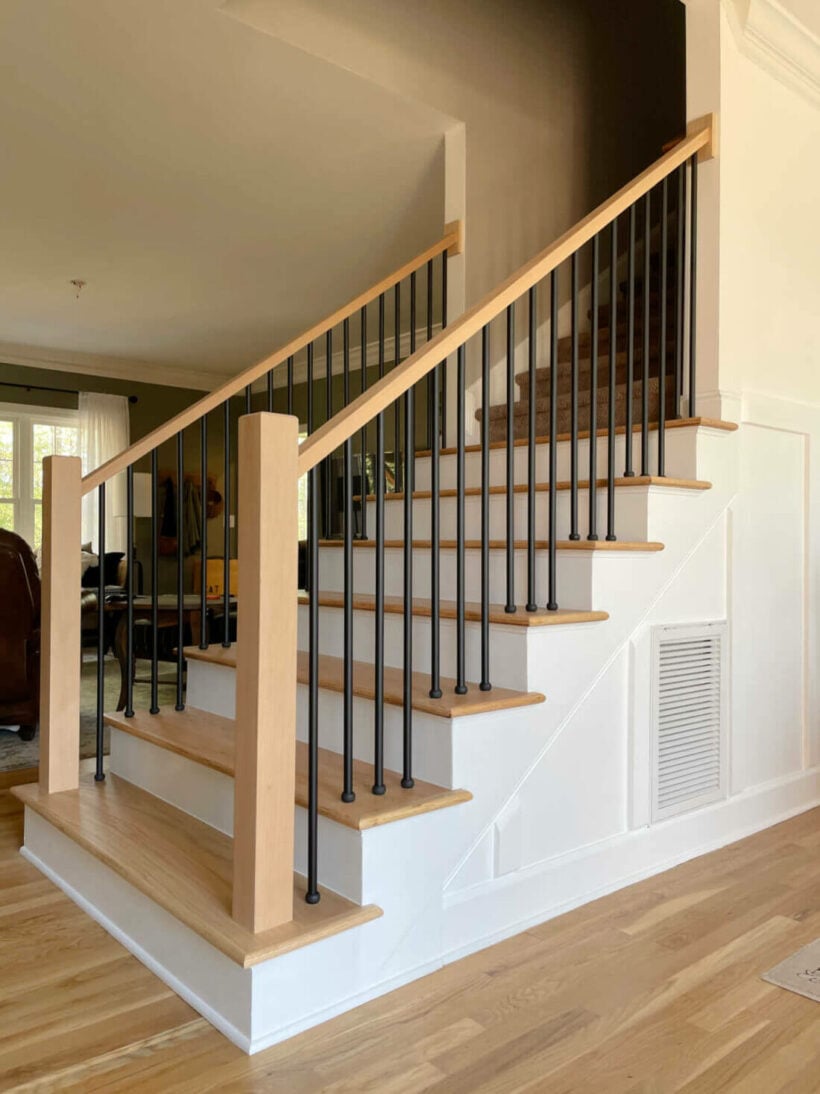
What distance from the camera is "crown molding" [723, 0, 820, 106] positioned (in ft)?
8.89

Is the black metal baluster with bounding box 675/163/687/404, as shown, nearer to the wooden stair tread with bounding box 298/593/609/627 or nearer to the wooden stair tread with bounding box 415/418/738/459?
the wooden stair tread with bounding box 415/418/738/459

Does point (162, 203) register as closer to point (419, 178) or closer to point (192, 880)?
point (419, 178)

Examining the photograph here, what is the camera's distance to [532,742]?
6.81 ft

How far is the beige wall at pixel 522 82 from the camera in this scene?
3.15 metres

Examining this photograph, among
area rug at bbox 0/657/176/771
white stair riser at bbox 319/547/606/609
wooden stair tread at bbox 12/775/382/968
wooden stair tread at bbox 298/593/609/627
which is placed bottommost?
area rug at bbox 0/657/176/771

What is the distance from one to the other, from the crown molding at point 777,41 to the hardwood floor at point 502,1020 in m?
2.62

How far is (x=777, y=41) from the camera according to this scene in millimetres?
2814

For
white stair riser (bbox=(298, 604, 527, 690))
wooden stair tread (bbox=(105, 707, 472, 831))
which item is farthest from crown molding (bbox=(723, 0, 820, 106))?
wooden stair tread (bbox=(105, 707, 472, 831))

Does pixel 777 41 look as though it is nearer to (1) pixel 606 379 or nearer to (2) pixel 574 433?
(1) pixel 606 379

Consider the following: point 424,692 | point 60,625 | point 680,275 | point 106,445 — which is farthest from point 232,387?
point 106,445

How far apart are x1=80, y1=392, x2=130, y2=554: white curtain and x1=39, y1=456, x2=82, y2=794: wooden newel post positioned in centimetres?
557

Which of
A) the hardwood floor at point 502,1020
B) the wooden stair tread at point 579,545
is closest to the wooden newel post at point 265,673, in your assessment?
the hardwood floor at point 502,1020

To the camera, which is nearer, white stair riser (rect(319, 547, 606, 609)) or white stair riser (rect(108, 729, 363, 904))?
white stair riser (rect(108, 729, 363, 904))

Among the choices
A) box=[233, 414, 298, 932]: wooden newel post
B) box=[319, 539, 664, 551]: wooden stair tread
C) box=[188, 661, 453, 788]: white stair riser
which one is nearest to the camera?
box=[233, 414, 298, 932]: wooden newel post
